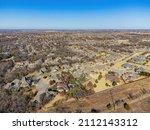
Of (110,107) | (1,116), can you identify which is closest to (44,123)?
(1,116)

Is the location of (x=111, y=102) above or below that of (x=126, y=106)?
below

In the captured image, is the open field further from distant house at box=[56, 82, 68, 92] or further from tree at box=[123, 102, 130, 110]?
distant house at box=[56, 82, 68, 92]

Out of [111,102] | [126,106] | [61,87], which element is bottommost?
[61,87]

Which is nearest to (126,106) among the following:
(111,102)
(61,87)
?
(111,102)

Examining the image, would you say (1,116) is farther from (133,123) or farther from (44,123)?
(133,123)

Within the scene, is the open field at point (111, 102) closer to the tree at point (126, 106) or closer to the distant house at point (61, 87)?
the tree at point (126, 106)

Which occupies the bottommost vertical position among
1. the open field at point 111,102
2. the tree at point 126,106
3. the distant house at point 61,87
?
the distant house at point 61,87

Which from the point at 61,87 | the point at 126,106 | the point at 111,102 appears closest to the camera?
the point at 126,106

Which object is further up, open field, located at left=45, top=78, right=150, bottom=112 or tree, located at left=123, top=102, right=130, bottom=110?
tree, located at left=123, top=102, right=130, bottom=110

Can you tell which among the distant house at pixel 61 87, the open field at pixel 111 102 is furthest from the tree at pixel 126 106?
the distant house at pixel 61 87

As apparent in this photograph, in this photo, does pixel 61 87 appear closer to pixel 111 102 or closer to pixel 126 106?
pixel 111 102

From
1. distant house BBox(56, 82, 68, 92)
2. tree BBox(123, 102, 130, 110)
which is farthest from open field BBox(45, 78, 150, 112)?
distant house BBox(56, 82, 68, 92)
